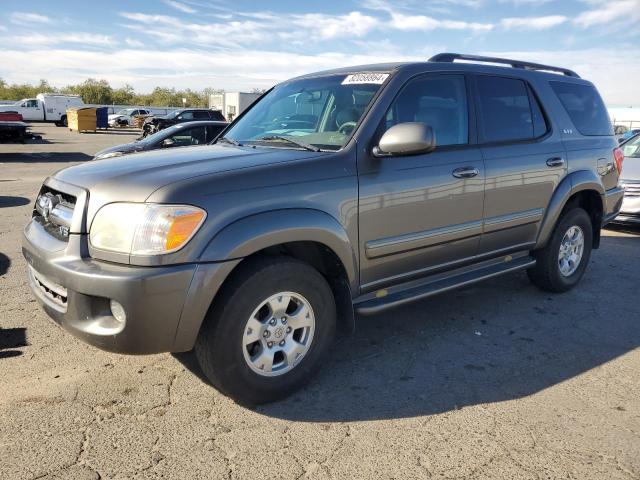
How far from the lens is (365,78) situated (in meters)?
3.75

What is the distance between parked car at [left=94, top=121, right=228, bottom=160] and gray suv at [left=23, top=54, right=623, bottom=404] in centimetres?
786

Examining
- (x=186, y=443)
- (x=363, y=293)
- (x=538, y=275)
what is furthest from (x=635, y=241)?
(x=186, y=443)

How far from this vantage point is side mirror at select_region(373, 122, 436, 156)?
3227mm

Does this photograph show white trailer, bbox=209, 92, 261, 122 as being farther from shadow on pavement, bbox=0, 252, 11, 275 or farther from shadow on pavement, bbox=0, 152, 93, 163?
shadow on pavement, bbox=0, 252, 11, 275

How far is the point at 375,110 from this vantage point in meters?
3.48

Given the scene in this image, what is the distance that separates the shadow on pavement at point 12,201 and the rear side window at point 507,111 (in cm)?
790

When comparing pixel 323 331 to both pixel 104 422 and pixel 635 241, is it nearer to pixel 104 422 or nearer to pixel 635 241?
pixel 104 422

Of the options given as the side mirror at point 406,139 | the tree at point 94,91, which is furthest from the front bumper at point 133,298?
the tree at point 94,91

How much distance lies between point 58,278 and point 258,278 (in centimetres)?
100

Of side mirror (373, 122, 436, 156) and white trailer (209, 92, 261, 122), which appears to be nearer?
side mirror (373, 122, 436, 156)

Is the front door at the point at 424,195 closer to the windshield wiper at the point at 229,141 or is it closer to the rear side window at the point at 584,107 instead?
the windshield wiper at the point at 229,141

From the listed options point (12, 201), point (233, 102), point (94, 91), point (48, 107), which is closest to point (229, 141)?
point (12, 201)

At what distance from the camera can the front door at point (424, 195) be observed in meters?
3.38

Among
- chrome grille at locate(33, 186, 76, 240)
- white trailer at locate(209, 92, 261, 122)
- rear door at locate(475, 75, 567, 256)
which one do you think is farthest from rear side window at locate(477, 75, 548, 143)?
white trailer at locate(209, 92, 261, 122)
